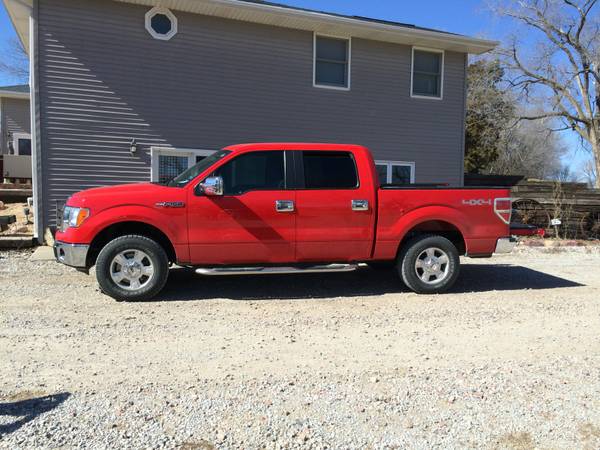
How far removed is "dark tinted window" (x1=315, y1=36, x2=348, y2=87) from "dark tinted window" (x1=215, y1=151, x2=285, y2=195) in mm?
6719

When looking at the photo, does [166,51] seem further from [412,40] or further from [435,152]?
[435,152]

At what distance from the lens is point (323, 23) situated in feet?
38.1

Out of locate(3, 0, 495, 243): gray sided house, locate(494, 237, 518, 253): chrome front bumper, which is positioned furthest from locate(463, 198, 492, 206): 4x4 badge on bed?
locate(3, 0, 495, 243): gray sided house

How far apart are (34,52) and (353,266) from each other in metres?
8.20

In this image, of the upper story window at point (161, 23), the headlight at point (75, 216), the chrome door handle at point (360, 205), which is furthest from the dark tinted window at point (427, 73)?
the headlight at point (75, 216)

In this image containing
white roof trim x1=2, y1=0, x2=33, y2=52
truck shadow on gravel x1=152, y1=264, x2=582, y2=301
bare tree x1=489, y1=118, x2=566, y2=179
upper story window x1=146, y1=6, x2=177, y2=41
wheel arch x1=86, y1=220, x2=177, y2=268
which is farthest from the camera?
bare tree x1=489, y1=118, x2=566, y2=179

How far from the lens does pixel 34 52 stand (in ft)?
33.0

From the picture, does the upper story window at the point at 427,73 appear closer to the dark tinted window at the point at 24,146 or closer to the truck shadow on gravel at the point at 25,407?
the truck shadow on gravel at the point at 25,407

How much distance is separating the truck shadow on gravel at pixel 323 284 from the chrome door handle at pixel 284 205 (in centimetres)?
115

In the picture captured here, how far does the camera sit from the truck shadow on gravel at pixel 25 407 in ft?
9.75

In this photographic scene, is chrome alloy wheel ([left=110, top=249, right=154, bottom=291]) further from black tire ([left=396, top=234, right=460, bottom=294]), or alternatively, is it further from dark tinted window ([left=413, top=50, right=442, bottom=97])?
dark tinted window ([left=413, top=50, right=442, bottom=97])

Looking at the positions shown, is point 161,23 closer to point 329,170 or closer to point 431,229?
point 329,170

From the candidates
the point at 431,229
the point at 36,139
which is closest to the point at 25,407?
the point at 431,229

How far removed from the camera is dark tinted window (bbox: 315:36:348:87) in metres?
12.4
